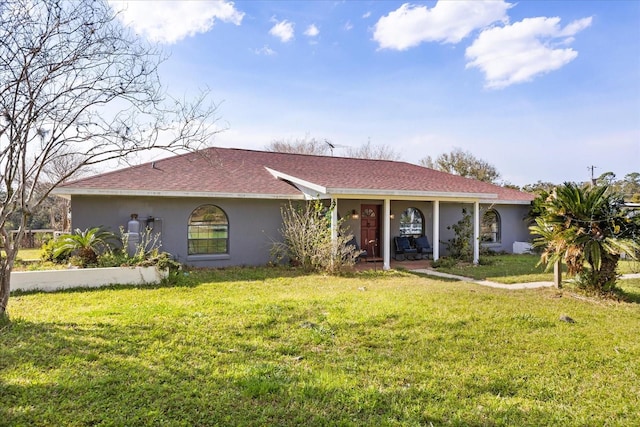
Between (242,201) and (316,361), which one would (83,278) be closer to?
(242,201)

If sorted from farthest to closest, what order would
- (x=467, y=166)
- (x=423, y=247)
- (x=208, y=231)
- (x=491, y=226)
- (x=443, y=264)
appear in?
(x=467, y=166)
(x=491, y=226)
(x=423, y=247)
(x=443, y=264)
(x=208, y=231)

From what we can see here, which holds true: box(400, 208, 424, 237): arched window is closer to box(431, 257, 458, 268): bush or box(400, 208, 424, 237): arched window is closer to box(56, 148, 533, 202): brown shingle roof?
box(56, 148, 533, 202): brown shingle roof

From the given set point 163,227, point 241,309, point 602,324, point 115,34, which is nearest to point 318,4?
point 115,34

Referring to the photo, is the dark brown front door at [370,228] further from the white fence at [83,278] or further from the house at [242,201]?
the white fence at [83,278]

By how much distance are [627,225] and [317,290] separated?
264 inches

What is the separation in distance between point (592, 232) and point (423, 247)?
747cm

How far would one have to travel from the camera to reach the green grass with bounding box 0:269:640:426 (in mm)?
3426

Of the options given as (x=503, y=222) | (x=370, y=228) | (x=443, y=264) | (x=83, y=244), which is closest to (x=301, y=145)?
(x=503, y=222)

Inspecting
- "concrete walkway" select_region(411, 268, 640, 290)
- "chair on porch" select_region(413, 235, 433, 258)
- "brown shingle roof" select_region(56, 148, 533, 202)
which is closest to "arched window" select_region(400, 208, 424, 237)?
"chair on porch" select_region(413, 235, 433, 258)

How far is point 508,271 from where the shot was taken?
1215 centimetres

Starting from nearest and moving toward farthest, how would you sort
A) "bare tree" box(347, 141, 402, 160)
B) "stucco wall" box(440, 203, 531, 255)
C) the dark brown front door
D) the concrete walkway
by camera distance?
the concrete walkway, the dark brown front door, "stucco wall" box(440, 203, 531, 255), "bare tree" box(347, 141, 402, 160)

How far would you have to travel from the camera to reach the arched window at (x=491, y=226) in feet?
59.3

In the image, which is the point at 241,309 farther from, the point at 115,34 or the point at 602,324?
the point at 602,324

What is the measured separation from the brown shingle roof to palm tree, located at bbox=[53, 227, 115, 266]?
3.85 feet
